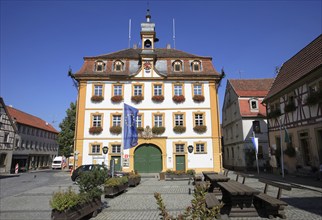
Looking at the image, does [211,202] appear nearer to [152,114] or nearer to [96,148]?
[152,114]

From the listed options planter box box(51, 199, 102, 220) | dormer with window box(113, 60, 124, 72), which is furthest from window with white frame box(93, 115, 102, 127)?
planter box box(51, 199, 102, 220)

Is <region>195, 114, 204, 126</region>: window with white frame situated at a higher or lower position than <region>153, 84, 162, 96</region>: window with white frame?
lower

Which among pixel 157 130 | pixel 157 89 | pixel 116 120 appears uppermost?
Answer: pixel 157 89

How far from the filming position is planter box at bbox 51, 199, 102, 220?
20.2 ft

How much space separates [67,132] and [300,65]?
33.9 meters

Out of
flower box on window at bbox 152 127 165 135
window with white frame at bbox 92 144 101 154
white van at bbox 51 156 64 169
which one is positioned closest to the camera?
window with white frame at bbox 92 144 101 154

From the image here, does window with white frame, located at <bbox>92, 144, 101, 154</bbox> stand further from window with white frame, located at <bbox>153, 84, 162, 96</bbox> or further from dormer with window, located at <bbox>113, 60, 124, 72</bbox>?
dormer with window, located at <bbox>113, 60, 124, 72</bbox>

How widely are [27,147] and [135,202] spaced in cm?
4390

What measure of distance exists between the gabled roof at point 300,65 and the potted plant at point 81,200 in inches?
630

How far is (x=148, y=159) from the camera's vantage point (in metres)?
27.1

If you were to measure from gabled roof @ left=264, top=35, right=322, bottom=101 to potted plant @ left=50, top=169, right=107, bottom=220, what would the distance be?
15998 millimetres

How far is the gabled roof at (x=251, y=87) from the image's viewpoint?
3086 centimetres

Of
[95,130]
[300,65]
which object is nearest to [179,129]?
[95,130]

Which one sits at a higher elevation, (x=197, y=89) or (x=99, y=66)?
(x=99, y=66)
